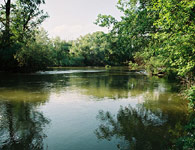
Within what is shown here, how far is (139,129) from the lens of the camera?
897 centimetres

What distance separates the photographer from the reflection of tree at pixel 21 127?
716 centimetres

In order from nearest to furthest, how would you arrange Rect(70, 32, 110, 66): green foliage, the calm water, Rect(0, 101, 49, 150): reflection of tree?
Rect(0, 101, 49, 150): reflection of tree
the calm water
Rect(70, 32, 110, 66): green foliage

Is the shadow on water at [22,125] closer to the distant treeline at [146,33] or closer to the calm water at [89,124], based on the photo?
the calm water at [89,124]

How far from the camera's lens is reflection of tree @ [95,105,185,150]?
7.46m

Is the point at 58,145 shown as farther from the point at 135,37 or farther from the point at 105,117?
the point at 135,37

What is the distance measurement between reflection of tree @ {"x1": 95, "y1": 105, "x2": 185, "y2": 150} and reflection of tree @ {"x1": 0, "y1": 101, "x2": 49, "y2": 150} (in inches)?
108

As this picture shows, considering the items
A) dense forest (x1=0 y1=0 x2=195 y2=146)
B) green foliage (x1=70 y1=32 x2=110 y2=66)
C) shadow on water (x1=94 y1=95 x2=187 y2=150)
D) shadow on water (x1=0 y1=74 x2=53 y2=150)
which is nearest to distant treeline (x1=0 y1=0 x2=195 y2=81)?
dense forest (x1=0 y1=0 x2=195 y2=146)

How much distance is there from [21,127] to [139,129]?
5.70 m

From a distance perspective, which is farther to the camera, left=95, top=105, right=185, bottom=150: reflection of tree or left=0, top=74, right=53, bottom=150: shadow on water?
left=95, top=105, right=185, bottom=150: reflection of tree

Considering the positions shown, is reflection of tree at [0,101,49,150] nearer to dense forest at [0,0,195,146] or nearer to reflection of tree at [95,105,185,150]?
reflection of tree at [95,105,185,150]

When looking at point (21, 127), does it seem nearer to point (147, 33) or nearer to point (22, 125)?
point (22, 125)

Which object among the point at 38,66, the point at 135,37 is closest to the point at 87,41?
the point at 38,66

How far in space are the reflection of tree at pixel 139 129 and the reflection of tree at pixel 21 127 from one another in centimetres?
274

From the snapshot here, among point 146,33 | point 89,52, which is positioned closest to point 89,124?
point 146,33
